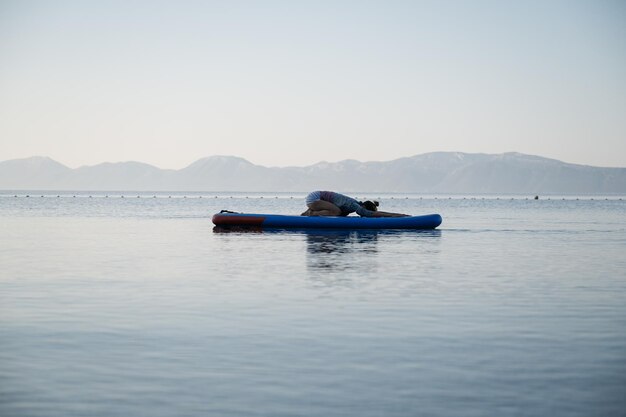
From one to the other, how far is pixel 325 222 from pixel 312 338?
27.9m

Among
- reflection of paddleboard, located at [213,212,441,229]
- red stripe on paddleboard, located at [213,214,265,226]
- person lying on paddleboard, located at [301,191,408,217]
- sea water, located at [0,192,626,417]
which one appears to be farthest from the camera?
red stripe on paddleboard, located at [213,214,265,226]

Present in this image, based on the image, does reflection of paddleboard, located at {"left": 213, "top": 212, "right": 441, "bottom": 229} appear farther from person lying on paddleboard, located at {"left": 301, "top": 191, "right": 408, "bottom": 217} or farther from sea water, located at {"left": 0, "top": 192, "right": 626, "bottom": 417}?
sea water, located at {"left": 0, "top": 192, "right": 626, "bottom": 417}

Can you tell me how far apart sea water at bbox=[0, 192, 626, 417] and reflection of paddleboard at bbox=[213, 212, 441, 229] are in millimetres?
14652

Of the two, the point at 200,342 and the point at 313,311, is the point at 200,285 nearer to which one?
the point at 313,311

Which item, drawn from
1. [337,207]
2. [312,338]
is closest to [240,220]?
[337,207]

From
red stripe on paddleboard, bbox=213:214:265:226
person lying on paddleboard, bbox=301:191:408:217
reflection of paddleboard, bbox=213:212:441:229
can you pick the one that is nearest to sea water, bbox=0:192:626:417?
reflection of paddleboard, bbox=213:212:441:229

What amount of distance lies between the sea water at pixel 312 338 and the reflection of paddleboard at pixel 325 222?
14652mm

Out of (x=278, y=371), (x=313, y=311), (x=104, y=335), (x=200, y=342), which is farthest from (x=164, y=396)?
(x=313, y=311)

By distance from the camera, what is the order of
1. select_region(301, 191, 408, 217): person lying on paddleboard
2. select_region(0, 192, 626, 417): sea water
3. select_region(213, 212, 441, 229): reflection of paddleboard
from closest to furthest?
select_region(0, 192, 626, 417): sea water
select_region(213, 212, 441, 229): reflection of paddleboard
select_region(301, 191, 408, 217): person lying on paddleboard

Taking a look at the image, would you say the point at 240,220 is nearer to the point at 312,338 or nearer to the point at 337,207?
the point at 337,207

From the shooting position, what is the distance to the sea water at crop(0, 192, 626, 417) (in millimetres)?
8039

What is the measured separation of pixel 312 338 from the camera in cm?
1132

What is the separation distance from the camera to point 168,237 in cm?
3706

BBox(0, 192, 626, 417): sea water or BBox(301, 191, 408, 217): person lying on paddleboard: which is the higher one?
BBox(301, 191, 408, 217): person lying on paddleboard
